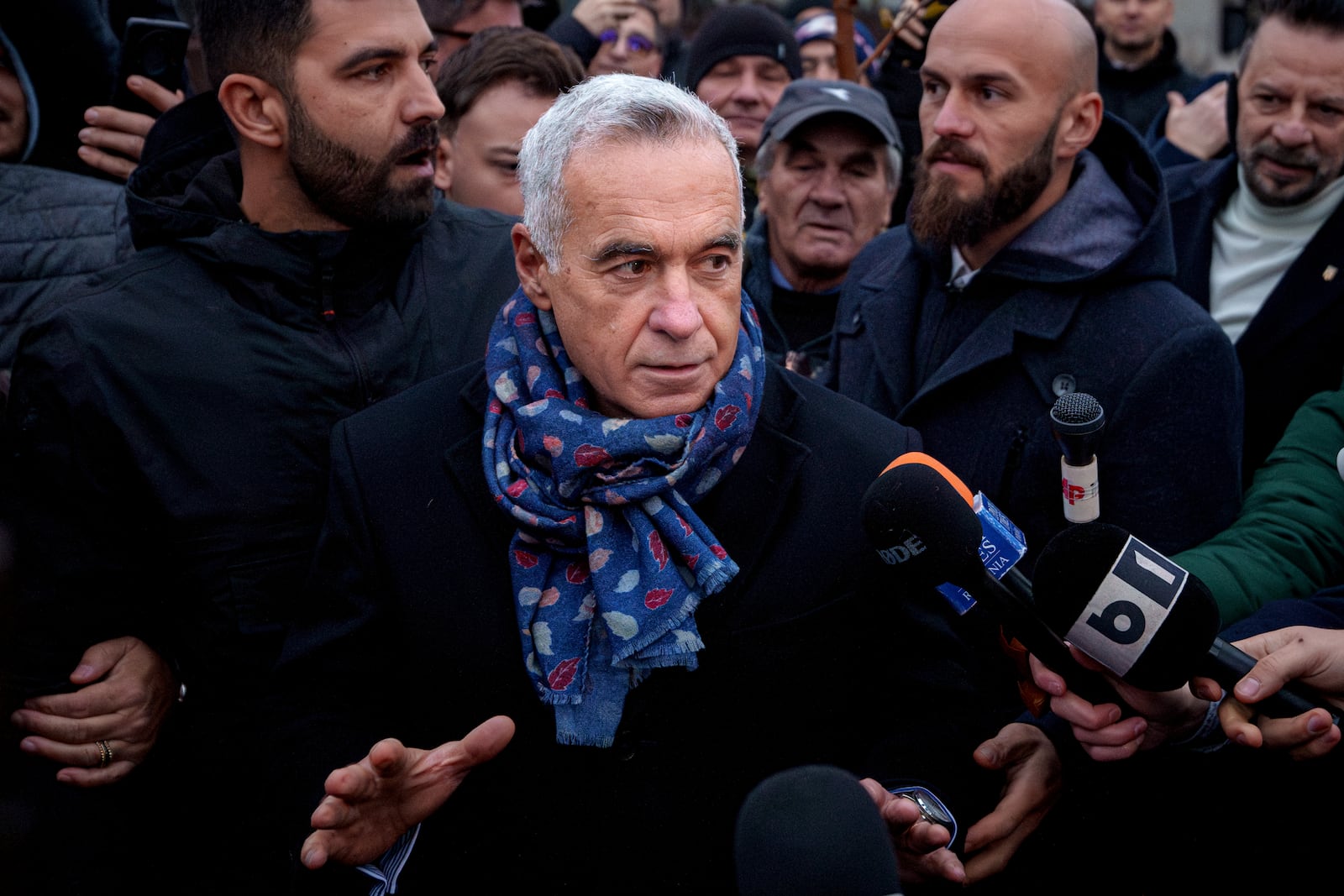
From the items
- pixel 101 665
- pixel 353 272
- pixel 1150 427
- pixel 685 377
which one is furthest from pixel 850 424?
pixel 101 665

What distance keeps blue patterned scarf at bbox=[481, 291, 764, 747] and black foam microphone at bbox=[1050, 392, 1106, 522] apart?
0.60 metres

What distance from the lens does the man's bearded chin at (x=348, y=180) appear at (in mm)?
2846

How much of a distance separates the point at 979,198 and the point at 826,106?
3.85ft

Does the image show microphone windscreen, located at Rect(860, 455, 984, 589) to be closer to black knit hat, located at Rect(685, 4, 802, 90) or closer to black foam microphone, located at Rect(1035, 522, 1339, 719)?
black foam microphone, located at Rect(1035, 522, 1339, 719)

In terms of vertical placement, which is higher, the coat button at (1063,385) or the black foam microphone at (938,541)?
the black foam microphone at (938,541)

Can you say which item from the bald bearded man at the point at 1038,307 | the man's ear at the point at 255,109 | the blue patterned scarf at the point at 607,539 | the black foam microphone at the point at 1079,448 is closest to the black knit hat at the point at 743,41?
the bald bearded man at the point at 1038,307

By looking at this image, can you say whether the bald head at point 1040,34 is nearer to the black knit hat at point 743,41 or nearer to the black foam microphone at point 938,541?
the black foam microphone at point 938,541

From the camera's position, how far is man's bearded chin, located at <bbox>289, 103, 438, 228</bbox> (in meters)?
2.85

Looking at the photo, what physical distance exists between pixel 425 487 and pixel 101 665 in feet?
2.95

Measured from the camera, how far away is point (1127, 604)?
68.5 inches

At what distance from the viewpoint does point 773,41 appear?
17.2 ft

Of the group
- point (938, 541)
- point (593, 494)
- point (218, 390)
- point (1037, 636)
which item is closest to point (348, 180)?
point (218, 390)

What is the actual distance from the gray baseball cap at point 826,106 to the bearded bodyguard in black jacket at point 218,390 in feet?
5.48

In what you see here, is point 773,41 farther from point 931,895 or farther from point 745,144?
point 931,895
